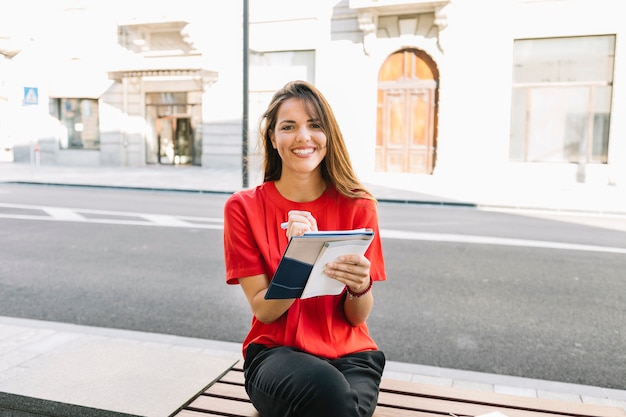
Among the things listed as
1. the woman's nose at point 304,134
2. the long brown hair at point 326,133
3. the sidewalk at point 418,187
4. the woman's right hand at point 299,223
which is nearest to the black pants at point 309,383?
the woman's right hand at point 299,223

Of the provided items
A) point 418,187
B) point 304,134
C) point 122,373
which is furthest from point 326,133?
point 418,187

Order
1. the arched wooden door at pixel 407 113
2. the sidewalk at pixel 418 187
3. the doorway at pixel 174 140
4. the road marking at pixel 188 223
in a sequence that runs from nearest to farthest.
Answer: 1. the road marking at pixel 188 223
2. the sidewalk at pixel 418 187
3. the arched wooden door at pixel 407 113
4. the doorway at pixel 174 140

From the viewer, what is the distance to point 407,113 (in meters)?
20.6

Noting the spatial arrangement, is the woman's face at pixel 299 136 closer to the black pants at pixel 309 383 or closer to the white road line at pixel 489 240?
the black pants at pixel 309 383

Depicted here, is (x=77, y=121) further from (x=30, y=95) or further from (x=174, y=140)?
(x=30, y=95)

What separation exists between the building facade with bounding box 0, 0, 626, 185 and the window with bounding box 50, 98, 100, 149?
62mm

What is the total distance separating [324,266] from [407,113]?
19.1 m

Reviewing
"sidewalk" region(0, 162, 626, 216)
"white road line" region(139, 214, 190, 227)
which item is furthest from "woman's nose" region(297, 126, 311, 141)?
"sidewalk" region(0, 162, 626, 216)

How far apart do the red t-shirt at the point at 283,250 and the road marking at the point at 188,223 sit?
257 inches

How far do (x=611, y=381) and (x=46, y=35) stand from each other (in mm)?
27236

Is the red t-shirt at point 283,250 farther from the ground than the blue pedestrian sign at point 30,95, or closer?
closer

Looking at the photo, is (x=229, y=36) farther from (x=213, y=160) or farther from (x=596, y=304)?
(x=596, y=304)

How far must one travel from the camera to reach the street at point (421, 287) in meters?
4.55

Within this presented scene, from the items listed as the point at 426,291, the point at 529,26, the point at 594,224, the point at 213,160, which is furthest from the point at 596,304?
the point at 213,160
